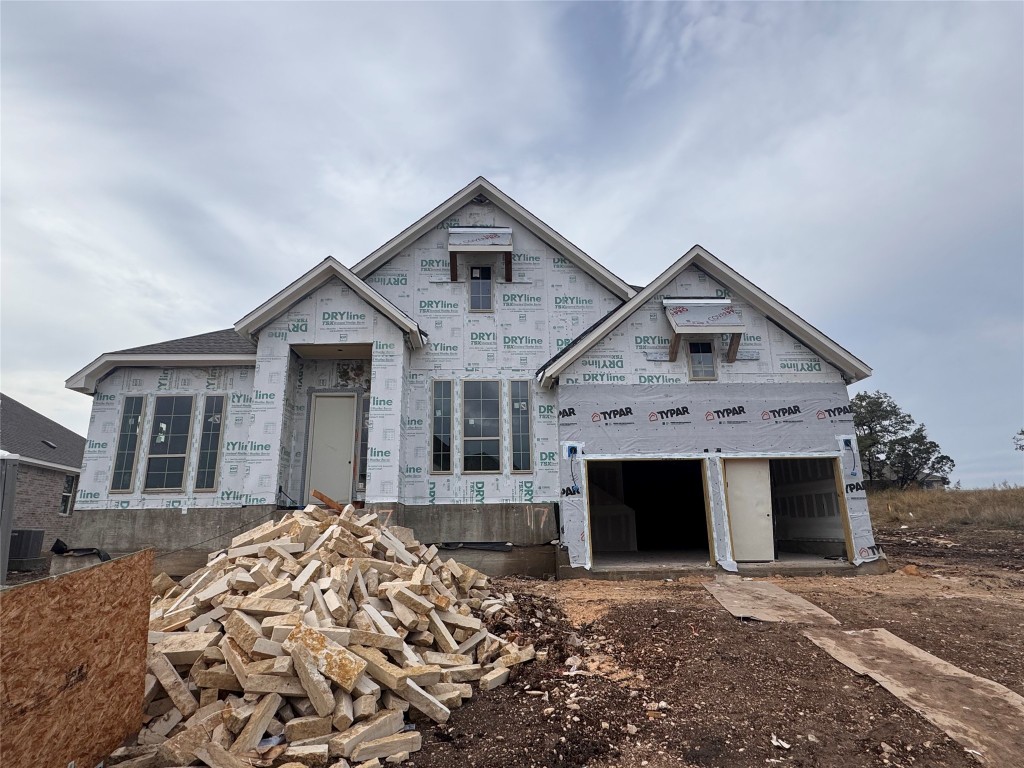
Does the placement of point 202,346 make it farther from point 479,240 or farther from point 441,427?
point 479,240

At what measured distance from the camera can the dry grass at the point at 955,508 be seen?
19609 mm

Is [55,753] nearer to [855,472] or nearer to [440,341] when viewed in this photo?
[440,341]

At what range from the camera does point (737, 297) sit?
13.6m

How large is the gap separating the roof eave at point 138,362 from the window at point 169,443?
801 mm

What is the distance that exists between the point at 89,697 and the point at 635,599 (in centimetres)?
750

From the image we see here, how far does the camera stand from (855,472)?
12.6m

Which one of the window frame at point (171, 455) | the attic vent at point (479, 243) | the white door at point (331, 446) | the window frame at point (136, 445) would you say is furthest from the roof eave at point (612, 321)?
the window frame at point (136, 445)

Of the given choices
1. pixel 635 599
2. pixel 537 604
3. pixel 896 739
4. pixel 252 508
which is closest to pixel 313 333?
pixel 252 508

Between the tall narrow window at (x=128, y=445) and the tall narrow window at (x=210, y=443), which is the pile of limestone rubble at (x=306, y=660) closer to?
the tall narrow window at (x=210, y=443)

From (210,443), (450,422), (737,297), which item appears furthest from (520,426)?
(210,443)

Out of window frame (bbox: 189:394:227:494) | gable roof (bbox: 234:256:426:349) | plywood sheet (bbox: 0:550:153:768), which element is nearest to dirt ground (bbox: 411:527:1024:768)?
plywood sheet (bbox: 0:550:153:768)

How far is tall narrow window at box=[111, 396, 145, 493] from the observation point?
41.1ft

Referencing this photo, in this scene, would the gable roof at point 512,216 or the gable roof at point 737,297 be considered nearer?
the gable roof at point 737,297

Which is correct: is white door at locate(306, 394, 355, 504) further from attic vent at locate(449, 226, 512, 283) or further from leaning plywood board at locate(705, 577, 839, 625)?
leaning plywood board at locate(705, 577, 839, 625)
